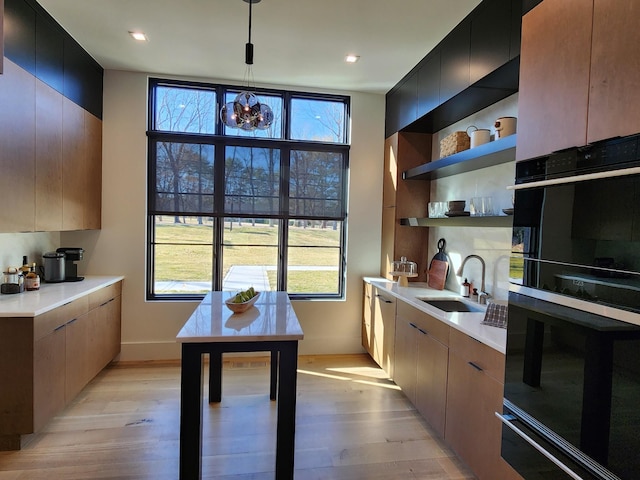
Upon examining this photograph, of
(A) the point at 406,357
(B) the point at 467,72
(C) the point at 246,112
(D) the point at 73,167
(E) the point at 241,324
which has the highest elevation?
(B) the point at 467,72

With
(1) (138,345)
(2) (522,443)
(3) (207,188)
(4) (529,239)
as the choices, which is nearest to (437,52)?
(4) (529,239)

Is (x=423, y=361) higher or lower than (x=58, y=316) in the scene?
lower

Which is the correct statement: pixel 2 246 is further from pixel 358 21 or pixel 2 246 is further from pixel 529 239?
pixel 529 239

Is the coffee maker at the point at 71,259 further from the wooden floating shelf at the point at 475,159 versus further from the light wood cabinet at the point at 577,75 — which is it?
the light wood cabinet at the point at 577,75

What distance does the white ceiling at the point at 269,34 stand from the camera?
101 inches

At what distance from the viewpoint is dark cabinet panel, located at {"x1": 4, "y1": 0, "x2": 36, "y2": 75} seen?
2.35 metres

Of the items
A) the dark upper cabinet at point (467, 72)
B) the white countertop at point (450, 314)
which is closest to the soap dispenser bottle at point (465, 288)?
the white countertop at point (450, 314)

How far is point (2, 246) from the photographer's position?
9.32 ft

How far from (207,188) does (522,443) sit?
11.5ft

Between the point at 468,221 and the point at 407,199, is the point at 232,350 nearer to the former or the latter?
the point at 468,221

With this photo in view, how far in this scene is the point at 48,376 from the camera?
8.14 feet

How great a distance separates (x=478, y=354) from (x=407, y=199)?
2153mm

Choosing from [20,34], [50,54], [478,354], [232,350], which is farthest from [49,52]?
[478,354]

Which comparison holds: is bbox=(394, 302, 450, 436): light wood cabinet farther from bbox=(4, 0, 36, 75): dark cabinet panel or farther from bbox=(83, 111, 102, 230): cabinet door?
bbox=(4, 0, 36, 75): dark cabinet panel
